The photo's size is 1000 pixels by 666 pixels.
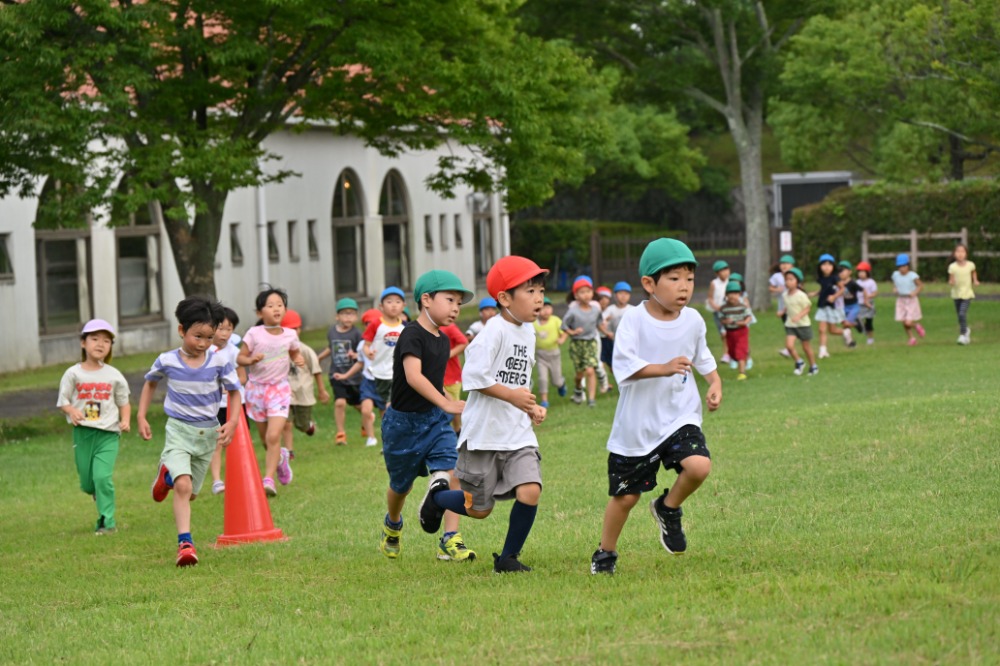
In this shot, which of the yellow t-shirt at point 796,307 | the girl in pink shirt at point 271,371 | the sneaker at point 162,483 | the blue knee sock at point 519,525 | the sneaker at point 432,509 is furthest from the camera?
the yellow t-shirt at point 796,307

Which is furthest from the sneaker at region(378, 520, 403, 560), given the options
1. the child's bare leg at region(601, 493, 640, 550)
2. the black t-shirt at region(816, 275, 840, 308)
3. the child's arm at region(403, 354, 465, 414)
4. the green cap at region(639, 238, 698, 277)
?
the black t-shirt at region(816, 275, 840, 308)

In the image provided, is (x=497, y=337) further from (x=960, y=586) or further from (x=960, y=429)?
(x=960, y=429)

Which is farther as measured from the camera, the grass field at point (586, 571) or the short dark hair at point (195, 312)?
the short dark hair at point (195, 312)

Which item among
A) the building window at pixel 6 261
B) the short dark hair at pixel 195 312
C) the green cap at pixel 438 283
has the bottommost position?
the short dark hair at pixel 195 312

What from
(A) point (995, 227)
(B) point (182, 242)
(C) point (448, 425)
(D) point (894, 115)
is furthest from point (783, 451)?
(A) point (995, 227)

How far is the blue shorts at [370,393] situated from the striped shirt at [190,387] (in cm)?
578

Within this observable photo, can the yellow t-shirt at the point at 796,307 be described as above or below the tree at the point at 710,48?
below

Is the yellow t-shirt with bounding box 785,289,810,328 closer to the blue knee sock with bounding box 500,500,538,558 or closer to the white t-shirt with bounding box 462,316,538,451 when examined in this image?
the white t-shirt with bounding box 462,316,538,451

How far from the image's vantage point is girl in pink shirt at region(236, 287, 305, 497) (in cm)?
1255

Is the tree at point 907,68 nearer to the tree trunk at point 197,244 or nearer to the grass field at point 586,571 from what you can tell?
the grass field at point 586,571

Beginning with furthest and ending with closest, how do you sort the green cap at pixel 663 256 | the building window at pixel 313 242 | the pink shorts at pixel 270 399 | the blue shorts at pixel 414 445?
the building window at pixel 313 242
the pink shorts at pixel 270 399
the blue shorts at pixel 414 445
the green cap at pixel 663 256

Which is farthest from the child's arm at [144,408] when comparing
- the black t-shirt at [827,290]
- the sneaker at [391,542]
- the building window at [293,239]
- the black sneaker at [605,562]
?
the building window at [293,239]

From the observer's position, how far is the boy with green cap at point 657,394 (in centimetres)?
710

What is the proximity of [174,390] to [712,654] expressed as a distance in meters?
5.43
